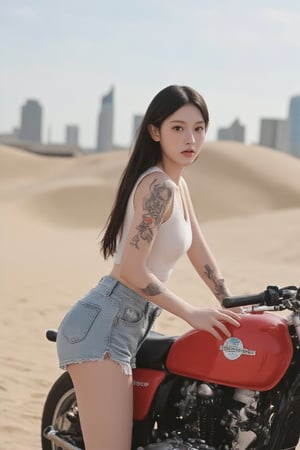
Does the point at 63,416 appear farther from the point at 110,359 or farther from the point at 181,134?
the point at 181,134

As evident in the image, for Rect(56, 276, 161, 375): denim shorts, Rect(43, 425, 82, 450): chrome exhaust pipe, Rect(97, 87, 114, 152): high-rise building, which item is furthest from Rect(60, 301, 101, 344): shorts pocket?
Rect(97, 87, 114, 152): high-rise building

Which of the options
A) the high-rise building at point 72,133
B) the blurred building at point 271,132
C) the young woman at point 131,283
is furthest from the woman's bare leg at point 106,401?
the high-rise building at point 72,133

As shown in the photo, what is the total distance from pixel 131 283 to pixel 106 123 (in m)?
152

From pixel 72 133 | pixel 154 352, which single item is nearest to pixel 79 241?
pixel 154 352

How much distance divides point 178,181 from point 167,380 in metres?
0.89

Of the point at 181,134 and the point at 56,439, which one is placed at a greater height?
the point at 181,134

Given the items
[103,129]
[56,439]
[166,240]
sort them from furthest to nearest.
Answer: [103,129], [56,439], [166,240]

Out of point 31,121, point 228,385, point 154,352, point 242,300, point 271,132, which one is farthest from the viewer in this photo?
point 31,121

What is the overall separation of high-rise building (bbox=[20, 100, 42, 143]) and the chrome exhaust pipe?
165 meters

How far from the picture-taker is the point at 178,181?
12.3 ft

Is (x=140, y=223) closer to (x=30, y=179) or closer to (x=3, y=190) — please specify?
(x=3, y=190)

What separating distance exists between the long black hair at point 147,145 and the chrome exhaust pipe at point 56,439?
1.03 meters

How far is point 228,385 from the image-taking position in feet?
11.3

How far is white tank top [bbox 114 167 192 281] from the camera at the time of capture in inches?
139
